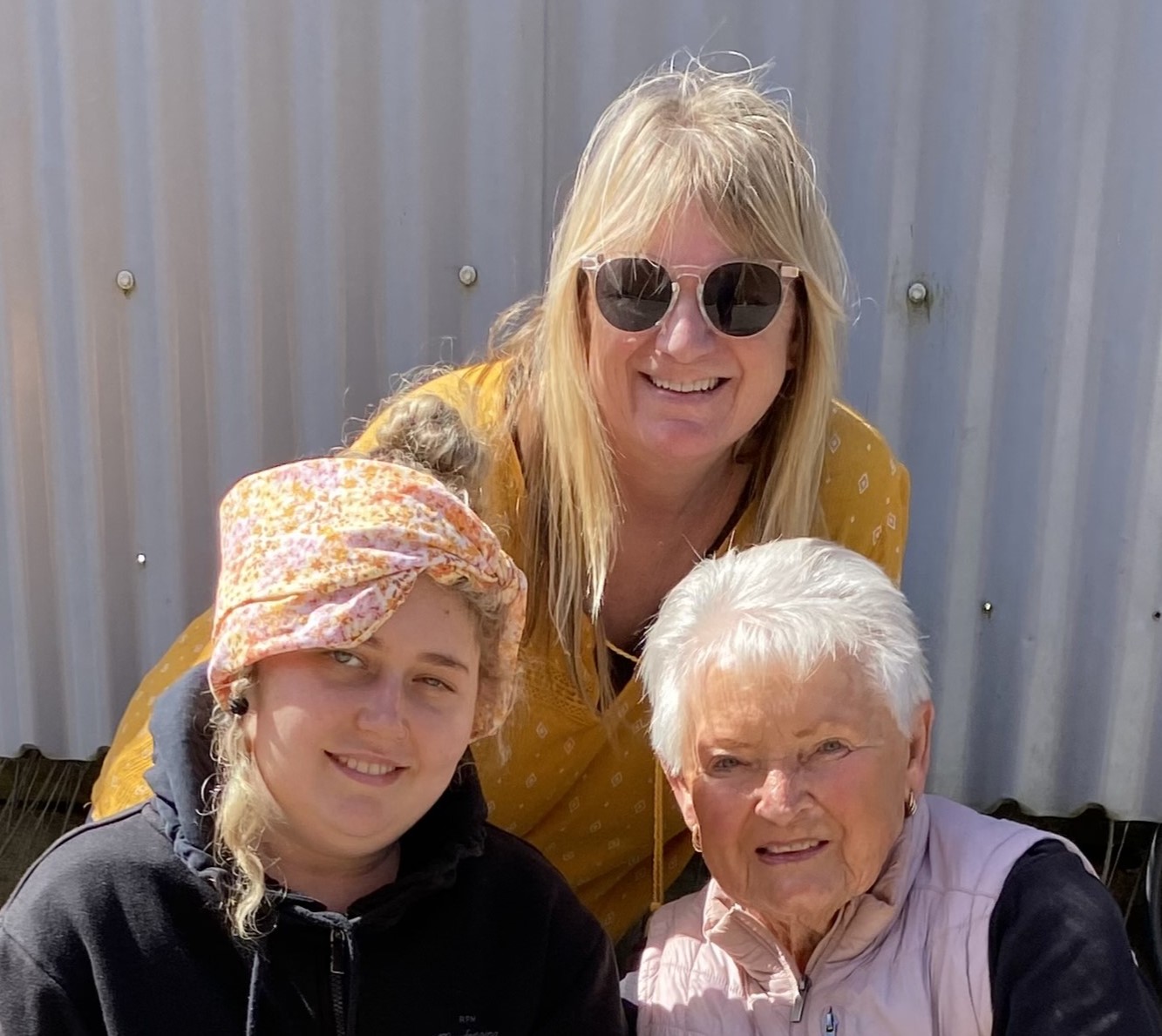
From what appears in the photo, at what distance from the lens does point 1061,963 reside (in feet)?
5.22

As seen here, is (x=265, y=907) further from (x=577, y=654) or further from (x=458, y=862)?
(x=577, y=654)

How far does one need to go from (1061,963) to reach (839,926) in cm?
28

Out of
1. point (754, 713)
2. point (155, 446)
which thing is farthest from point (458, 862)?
point (155, 446)

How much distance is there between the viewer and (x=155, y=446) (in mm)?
2920

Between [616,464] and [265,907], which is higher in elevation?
[616,464]

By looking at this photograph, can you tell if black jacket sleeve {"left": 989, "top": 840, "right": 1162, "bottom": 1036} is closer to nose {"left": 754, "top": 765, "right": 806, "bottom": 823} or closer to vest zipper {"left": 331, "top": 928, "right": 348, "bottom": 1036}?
nose {"left": 754, "top": 765, "right": 806, "bottom": 823}

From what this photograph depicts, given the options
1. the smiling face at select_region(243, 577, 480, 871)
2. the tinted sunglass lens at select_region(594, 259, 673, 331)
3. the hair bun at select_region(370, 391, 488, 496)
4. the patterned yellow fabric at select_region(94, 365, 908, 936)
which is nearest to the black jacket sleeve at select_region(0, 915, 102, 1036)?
the smiling face at select_region(243, 577, 480, 871)

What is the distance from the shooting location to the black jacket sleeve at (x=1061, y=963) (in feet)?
5.14

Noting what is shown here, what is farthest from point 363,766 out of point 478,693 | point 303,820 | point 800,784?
point 800,784

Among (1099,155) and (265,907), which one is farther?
(1099,155)

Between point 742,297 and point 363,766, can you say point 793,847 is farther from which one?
point 742,297

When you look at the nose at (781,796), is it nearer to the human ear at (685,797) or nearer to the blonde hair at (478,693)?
the human ear at (685,797)

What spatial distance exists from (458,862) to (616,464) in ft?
2.57

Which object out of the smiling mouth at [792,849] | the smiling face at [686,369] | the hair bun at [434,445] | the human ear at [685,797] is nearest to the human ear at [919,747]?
the smiling mouth at [792,849]
